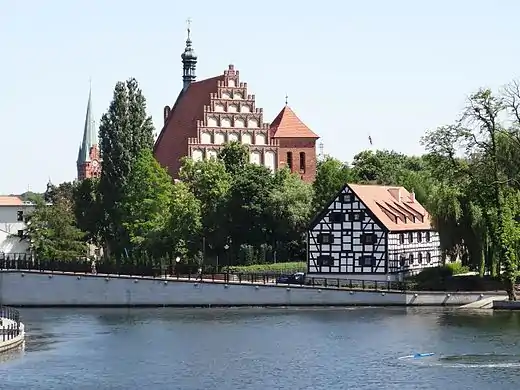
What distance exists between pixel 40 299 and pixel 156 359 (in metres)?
32.0

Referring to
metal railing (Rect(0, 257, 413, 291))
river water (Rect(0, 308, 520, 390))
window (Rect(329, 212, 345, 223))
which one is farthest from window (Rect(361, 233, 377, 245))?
river water (Rect(0, 308, 520, 390))

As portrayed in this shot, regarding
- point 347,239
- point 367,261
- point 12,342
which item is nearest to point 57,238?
point 347,239

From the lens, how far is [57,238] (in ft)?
324

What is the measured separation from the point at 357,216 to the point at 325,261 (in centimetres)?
403

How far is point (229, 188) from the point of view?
3792 inches

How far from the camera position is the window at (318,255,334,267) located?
285ft

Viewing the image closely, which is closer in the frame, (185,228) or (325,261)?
(325,261)

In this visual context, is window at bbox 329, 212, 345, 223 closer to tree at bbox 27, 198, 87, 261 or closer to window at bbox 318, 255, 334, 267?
window at bbox 318, 255, 334, 267

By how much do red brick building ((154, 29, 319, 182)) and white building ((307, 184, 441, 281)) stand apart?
88.4ft

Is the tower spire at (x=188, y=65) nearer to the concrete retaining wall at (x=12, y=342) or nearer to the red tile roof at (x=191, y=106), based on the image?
the red tile roof at (x=191, y=106)

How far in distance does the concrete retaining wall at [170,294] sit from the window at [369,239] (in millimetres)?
6483

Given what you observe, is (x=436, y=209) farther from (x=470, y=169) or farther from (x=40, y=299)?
(x=40, y=299)

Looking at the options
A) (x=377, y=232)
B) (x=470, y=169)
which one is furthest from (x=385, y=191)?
(x=470, y=169)

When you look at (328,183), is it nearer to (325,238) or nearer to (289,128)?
(325,238)
